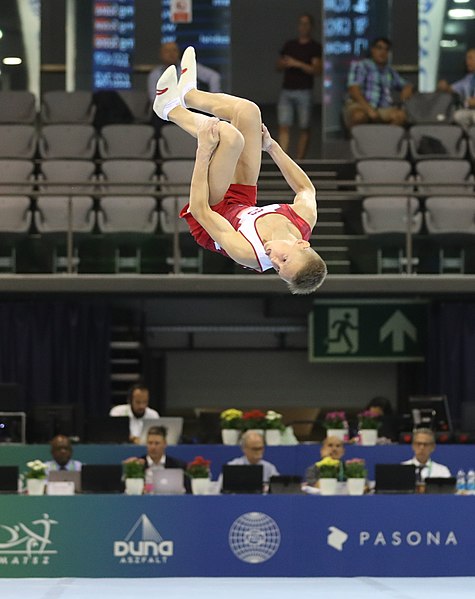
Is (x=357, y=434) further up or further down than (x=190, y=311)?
further down

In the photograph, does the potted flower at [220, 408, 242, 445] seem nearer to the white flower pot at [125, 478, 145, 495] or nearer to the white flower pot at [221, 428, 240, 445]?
the white flower pot at [221, 428, 240, 445]

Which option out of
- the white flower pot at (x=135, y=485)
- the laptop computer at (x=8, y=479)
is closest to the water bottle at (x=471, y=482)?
the white flower pot at (x=135, y=485)

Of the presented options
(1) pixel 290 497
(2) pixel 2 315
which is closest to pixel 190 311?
(2) pixel 2 315

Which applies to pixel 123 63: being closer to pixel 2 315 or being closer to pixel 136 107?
pixel 136 107

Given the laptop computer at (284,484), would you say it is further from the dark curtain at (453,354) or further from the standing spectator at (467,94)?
the standing spectator at (467,94)

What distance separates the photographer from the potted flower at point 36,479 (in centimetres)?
1091

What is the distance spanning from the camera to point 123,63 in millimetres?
18844

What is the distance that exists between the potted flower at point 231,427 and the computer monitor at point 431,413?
6.42ft

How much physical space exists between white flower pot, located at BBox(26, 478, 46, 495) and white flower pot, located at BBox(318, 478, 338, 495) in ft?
7.47

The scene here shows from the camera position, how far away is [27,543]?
34.8 feet

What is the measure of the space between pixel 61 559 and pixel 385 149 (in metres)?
7.55

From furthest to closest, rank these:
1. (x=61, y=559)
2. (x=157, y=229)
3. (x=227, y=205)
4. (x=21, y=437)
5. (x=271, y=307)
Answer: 1. (x=271, y=307)
2. (x=157, y=229)
3. (x=21, y=437)
4. (x=61, y=559)
5. (x=227, y=205)

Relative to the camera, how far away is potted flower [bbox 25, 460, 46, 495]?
10914 millimetres

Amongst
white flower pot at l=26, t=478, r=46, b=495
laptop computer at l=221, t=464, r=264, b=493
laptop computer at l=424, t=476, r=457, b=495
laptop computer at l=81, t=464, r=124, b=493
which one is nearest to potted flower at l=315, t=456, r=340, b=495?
laptop computer at l=221, t=464, r=264, b=493
